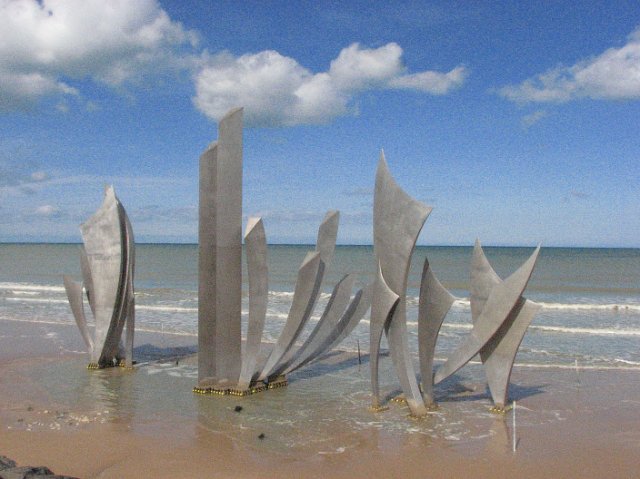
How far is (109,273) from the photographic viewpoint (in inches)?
466

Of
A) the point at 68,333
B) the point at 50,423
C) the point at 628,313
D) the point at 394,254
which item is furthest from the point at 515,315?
the point at 628,313

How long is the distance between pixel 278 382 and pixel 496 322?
394cm

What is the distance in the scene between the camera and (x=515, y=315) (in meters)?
9.31

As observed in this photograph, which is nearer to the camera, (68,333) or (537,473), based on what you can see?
(537,473)

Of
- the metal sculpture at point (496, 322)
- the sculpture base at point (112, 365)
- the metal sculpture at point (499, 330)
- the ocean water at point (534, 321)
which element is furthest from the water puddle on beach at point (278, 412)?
the ocean water at point (534, 321)

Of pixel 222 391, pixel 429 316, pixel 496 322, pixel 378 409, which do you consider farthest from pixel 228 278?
pixel 496 322

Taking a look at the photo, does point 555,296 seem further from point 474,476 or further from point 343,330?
point 474,476

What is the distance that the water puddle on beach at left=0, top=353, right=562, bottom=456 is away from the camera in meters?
8.14

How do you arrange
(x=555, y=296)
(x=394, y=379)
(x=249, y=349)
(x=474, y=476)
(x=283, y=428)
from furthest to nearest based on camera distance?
(x=555, y=296) → (x=394, y=379) → (x=249, y=349) → (x=283, y=428) → (x=474, y=476)

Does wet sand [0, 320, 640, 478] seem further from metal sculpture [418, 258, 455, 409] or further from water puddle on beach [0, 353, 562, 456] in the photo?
metal sculpture [418, 258, 455, 409]

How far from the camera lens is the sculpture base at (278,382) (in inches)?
425

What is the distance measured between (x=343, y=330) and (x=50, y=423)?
5.23m

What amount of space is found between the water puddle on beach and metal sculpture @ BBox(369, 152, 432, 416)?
74 centimetres

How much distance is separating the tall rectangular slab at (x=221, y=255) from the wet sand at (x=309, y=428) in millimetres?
655
